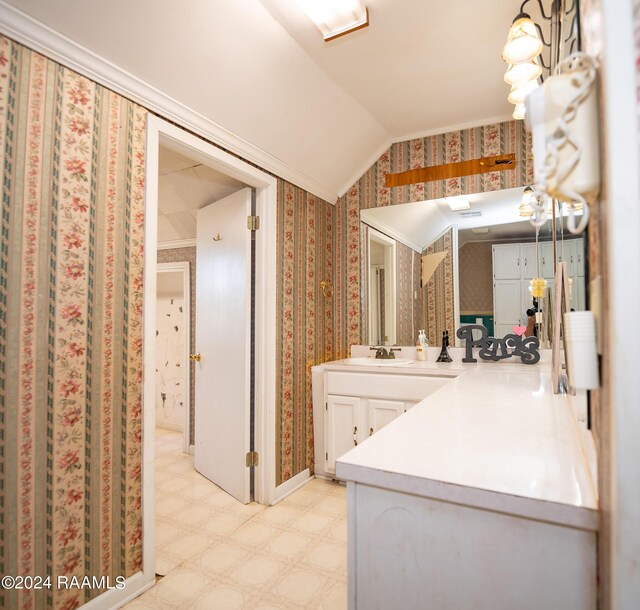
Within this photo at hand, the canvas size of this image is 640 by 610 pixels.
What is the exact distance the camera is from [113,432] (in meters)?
1.60

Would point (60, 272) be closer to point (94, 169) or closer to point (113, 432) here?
point (94, 169)

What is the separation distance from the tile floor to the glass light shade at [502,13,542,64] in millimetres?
2170

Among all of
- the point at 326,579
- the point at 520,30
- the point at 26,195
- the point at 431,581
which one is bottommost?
the point at 326,579

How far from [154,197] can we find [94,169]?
280 mm

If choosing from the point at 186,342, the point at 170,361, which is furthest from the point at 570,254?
the point at 170,361

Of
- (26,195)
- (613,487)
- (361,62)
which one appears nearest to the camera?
(613,487)

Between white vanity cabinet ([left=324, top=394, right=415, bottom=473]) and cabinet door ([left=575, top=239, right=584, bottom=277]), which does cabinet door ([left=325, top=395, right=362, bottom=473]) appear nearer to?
white vanity cabinet ([left=324, top=394, right=415, bottom=473])

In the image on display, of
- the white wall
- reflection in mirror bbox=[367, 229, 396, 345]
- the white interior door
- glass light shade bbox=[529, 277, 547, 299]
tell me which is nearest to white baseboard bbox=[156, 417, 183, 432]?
the white wall

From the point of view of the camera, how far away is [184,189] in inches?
123

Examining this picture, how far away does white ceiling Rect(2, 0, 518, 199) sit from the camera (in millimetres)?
1580

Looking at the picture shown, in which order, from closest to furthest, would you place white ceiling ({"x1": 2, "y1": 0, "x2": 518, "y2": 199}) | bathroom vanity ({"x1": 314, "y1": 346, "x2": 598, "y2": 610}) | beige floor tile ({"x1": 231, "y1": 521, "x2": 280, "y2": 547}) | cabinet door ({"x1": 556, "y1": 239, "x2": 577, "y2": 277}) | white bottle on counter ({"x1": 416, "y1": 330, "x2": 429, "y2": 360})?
bathroom vanity ({"x1": 314, "y1": 346, "x2": 598, "y2": 610})
cabinet door ({"x1": 556, "y1": 239, "x2": 577, "y2": 277})
white ceiling ({"x1": 2, "y1": 0, "x2": 518, "y2": 199})
beige floor tile ({"x1": 231, "y1": 521, "x2": 280, "y2": 547})
white bottle on counter ({"x1": 416, "y1": 330, "x2": 429, "y2": 360})

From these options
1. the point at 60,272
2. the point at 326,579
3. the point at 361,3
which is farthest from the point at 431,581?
the point at 361,3

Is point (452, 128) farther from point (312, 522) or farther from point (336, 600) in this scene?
point (336, 600)

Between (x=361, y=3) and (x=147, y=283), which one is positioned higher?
(x=361, y=3)
